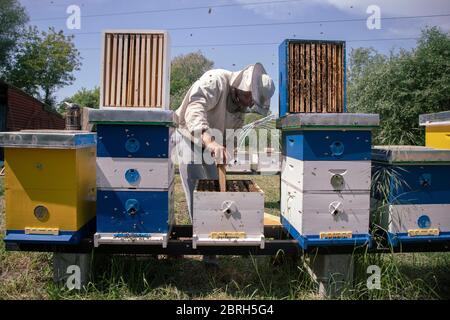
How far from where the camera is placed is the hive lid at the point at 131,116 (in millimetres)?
2254

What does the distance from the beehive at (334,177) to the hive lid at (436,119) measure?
4.30 ft

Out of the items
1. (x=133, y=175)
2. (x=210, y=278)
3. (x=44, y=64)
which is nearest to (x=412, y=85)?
(x=210, y=278)

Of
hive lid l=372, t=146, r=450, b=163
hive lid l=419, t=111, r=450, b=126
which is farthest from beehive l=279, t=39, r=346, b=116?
hive lid l=419, t=111, r=450, b=126

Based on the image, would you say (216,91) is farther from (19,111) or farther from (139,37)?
(19,111)

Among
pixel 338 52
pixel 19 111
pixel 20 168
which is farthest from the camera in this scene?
pixel 19 111

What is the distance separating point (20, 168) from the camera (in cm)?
229

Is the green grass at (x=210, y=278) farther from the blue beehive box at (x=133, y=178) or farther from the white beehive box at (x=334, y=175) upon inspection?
the white beehive box at (x=334, y=175)

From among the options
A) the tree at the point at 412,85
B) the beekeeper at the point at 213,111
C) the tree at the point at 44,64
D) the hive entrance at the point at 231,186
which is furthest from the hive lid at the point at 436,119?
the tree at the point at 44,64

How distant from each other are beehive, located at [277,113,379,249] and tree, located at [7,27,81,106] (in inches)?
1147

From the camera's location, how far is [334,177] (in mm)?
2324

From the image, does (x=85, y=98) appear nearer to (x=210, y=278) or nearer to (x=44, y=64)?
(x=44, y=64)

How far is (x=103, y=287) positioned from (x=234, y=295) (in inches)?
37.6

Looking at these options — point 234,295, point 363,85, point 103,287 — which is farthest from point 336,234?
point 363,85

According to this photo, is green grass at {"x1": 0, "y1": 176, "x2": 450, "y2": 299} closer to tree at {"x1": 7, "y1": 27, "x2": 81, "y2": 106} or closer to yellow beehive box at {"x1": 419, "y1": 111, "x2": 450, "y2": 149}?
yellow beehive box at {"x1": 419, "y1": 111, "x2": 450, "y2": 149}
